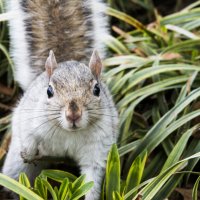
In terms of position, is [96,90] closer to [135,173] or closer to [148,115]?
[135,173]

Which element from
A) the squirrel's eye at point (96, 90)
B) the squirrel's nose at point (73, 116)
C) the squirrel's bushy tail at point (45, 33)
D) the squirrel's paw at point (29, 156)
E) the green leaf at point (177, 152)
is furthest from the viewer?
the squirrel's bushy tail at point (45, 33)

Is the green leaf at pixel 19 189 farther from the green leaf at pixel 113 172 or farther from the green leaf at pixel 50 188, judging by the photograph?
the green leaf at pixel 113 172

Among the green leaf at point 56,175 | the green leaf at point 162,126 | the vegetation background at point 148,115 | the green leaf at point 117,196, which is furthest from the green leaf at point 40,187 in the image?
the green leaf at point 162,126

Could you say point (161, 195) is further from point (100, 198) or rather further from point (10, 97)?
point (10, 97)

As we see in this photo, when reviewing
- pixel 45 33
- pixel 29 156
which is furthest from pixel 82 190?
pixel 45 33

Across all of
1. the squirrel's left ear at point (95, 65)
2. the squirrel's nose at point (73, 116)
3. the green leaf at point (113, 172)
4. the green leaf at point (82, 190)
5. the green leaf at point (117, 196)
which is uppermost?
the squirrel's left ear at point (95, 65)

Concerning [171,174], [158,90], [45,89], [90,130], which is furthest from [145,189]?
[158,90]

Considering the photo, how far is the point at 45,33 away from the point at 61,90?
0.67 m

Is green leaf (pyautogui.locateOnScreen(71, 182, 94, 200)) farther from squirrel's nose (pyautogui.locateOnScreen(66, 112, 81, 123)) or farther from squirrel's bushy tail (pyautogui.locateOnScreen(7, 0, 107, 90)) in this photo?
squirrel's bushy tail (pyautogui.locateOnScreen(7, 0, 107, 90))

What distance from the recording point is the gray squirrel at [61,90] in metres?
2.99

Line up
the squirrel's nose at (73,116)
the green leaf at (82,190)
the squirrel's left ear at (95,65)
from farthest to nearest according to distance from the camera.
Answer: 1. the squirrel's left ear at (95,65)
2. the green leaf at (82,190)
3. the squirrel's nose at (73,116)

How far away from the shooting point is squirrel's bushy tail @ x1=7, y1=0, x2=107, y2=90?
3537mm

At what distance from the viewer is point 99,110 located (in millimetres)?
3064

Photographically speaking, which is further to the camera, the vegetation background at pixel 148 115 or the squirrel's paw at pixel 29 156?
the squirrel's paw at pixel 29 156
